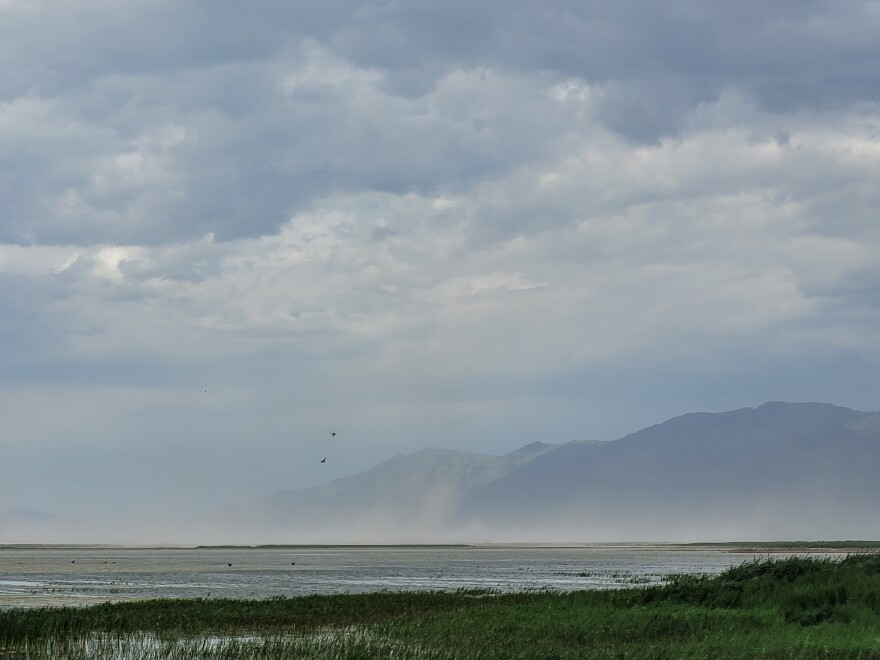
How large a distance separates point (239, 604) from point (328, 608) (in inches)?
222

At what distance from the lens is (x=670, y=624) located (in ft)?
137

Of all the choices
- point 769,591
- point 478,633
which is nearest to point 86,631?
point 478,633

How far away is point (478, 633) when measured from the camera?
40375 millimetres

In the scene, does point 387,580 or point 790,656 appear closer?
point 790,656

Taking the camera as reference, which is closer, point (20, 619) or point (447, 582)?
point (20, 619)

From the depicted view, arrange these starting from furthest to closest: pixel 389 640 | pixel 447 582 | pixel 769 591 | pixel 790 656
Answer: pixel 447 582 < pixel 769 591 < pixel 389 640 < pixel 790 656

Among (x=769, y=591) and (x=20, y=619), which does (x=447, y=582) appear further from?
(x=20, y=619)

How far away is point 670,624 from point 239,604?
24.4m

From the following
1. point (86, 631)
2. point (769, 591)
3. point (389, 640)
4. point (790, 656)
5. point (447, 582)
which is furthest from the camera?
point (447, 582)

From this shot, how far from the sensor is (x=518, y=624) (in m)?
43.8

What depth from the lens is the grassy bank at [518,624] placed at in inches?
1385

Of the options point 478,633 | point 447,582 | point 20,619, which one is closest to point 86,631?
point 20,619

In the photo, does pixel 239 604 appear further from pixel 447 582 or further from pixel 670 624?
pixel 447 582

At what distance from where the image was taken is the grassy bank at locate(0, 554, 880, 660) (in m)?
35.2
